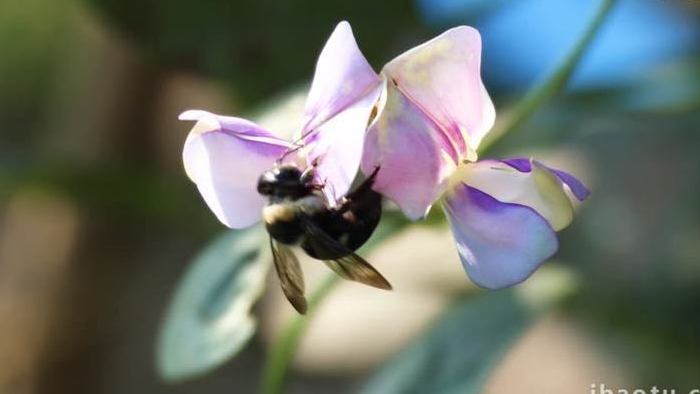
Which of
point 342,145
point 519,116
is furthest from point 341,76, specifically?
point 519,116

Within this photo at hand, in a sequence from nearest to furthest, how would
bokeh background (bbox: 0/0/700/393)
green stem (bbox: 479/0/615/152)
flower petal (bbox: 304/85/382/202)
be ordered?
flower petal (bbox: 304/85/382/202)
green stem (bbox: 479/0/615/152)
bokeh background (bbox: 0/0/700/393)

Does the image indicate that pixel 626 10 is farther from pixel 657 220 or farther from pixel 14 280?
pixel 14 280

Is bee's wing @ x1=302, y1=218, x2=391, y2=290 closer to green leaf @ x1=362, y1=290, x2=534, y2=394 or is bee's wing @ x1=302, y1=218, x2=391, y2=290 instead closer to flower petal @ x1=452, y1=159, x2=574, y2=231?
flower petal @ x1=452, y1=159, x2=574, y2=231

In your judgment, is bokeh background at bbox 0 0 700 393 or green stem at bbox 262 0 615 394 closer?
green stem at bbox 262 0 615 394

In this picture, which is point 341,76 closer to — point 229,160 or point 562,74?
point 229,160

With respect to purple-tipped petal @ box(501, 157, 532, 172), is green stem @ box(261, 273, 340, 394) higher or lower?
lower

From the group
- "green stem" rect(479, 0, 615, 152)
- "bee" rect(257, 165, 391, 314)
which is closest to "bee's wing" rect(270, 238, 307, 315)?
"bee" rect(257, 165, 391, 314)

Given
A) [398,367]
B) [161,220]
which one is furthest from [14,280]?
[398,367]
